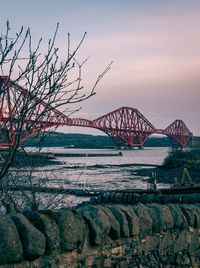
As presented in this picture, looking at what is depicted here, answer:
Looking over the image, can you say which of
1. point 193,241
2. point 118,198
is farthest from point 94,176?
point 193,241

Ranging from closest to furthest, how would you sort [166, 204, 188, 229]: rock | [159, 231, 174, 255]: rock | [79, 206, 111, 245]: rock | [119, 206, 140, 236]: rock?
1. [79, 206, 111, 245]: rock
2. [119, 206, 140, 236]: rock
3. [159, 231, 174, 255]: rock
4. [166, 204, 188, 229]: rock

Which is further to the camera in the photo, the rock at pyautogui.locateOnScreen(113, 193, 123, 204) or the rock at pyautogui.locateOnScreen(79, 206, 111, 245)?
the rock at pyautogui.locateOnScreen(113, 193, 123, 204)

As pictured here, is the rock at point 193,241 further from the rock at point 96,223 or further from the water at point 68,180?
the water at point 68,180

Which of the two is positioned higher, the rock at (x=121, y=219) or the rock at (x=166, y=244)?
the rock at (x=121, y=219)

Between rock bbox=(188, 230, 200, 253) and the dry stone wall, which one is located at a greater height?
the dry stone wall

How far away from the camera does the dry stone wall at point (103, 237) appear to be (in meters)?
3.10

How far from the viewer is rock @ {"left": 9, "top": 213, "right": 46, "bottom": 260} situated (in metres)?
3.09

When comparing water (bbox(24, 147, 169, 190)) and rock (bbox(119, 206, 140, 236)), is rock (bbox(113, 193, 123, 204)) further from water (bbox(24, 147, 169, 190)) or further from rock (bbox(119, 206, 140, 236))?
rock (bbox(119, 206, 140, 236))

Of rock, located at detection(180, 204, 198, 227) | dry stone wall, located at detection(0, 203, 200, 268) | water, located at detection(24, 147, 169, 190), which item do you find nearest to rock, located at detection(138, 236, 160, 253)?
dry stone wall, located at detection(0, 203, 200, 268)

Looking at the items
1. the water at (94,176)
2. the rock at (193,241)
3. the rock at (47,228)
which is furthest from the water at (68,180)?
the rock at (47,228)

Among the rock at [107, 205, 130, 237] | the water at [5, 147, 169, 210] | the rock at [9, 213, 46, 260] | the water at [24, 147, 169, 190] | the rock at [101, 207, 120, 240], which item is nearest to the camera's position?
the rock at [9, 213, 46, 260]

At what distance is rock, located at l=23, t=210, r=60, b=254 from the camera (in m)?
3.27

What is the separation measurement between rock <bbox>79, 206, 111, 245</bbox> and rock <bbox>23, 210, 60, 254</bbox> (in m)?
0.42

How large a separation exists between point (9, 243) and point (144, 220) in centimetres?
177
